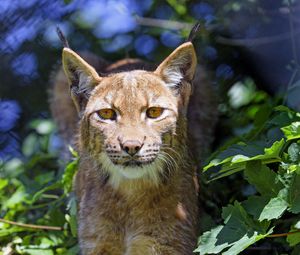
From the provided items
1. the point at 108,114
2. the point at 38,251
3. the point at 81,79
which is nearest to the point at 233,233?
the point at 108,114

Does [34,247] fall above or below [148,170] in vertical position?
below

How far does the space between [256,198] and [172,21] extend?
104 inches

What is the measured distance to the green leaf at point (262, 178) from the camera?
11.9 ft

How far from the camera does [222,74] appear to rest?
582cm

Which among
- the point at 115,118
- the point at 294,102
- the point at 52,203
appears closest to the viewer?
the point at 115,118

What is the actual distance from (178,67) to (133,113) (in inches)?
14.3

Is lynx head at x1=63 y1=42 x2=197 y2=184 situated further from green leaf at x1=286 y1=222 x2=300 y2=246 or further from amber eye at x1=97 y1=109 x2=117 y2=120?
green leaf at x1=286 y1=222 x2=300 y2=246

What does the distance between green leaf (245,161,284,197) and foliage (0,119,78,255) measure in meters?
1.21

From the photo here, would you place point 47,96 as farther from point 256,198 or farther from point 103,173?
point 256,198

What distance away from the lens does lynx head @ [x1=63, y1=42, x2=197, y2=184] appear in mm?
3787

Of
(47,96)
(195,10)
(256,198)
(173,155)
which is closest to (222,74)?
(195,10)

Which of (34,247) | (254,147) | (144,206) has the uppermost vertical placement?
(254,147)

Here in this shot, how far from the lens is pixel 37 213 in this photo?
517cm

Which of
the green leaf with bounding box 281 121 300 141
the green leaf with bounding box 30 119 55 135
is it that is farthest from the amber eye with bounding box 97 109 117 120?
the green leaf with bounding box 30 119 55 135
